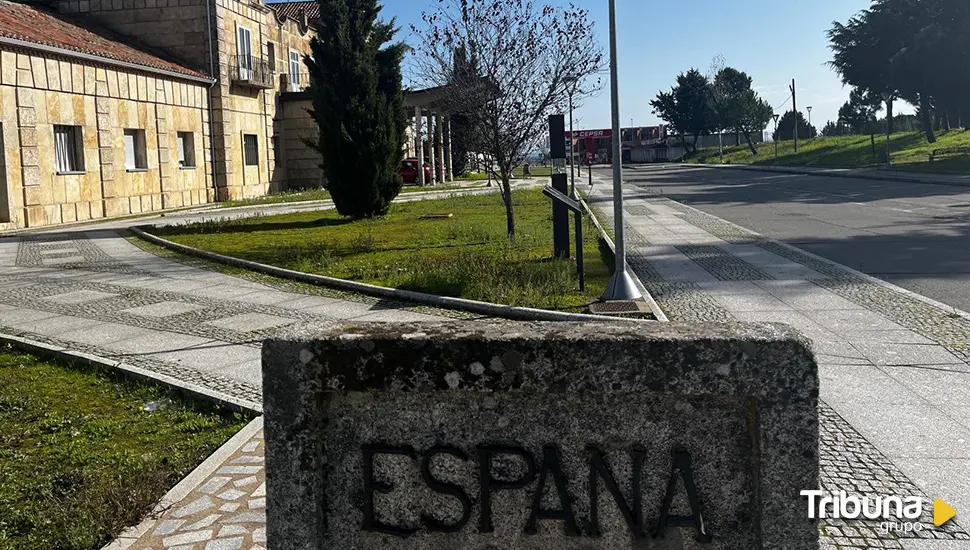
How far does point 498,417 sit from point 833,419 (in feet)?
13.7

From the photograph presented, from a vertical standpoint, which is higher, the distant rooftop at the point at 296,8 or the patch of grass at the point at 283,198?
the distant rooftop at the point at 296,8

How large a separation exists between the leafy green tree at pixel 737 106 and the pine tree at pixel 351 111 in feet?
216

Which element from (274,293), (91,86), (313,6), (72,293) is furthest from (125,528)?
(313,6)

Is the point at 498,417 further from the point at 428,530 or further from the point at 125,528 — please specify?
the point at 125,528

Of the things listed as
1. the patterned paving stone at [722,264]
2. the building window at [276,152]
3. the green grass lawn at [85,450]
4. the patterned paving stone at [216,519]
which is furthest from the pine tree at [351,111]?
the patterned paving stone at [216,519]

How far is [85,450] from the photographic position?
5.54 metres

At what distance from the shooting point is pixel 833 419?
587cm

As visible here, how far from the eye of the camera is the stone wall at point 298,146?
39344 mm

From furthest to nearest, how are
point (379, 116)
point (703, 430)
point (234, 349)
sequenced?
point (379, 116) → point (234, 349) → point (703, 430)

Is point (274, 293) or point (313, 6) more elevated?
point (313, 6)

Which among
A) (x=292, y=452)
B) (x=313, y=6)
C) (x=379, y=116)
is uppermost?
(x=313, y=6)

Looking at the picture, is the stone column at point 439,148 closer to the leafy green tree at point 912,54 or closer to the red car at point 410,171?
the red car at point 410,171

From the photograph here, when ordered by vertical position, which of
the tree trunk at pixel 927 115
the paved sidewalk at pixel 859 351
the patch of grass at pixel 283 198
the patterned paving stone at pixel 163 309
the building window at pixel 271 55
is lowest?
the paved sidewalk at pixel 859 351

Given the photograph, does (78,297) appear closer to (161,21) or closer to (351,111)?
(351,111)
